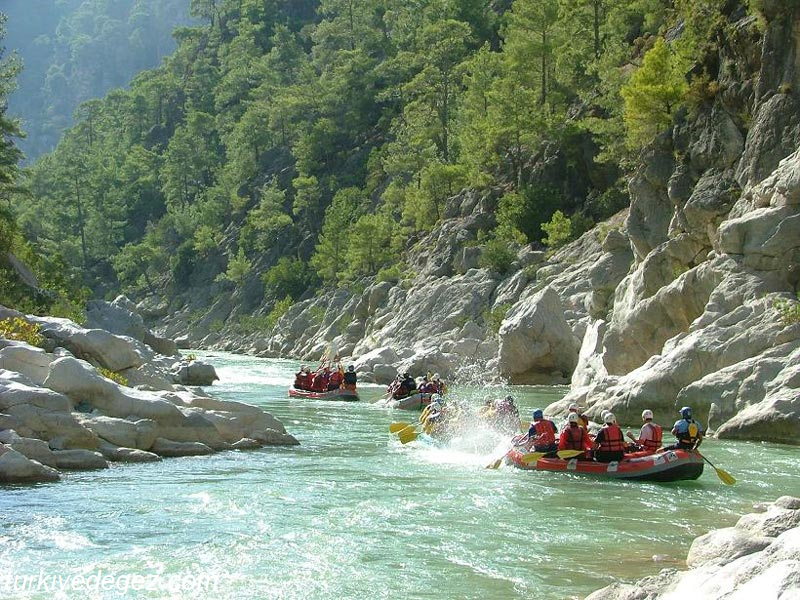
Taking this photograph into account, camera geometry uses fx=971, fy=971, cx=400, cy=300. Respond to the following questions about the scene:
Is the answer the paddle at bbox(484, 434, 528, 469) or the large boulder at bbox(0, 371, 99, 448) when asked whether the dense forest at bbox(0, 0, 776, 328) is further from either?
the large boulder at bbox(0, 371, 99, 448)

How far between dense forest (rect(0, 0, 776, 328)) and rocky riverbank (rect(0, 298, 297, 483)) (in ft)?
66.9

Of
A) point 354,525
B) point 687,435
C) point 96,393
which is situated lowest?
point 354,525

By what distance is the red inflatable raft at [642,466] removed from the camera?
16.7m

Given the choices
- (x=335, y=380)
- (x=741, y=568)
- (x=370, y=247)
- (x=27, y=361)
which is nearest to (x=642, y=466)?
(x=741, y=568)

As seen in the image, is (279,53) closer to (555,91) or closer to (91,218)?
(91,218)

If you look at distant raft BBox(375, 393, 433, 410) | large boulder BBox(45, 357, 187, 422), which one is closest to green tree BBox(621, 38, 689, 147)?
distant raft BBox(375, 393, 433, 410)

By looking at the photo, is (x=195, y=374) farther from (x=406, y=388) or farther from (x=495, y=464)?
(x=495, y=464)

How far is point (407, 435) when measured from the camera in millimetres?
21969

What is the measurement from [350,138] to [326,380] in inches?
2203

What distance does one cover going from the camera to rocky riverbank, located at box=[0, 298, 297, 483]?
659 inches

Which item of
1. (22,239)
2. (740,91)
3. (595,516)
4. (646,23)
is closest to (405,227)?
(646,23)

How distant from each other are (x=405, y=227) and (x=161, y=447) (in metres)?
49.7

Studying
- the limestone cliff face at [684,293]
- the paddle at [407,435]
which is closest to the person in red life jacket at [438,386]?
the limestone cliff face at [684,293]

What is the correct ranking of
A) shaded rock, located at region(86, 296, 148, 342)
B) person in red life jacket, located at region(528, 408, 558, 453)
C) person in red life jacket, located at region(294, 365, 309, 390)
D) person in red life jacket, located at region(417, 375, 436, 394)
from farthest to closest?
shaded rock, located at region(86, 296, 148, 342) → person in red life jacket, located at region(294, 365, 309, 390) → person in red life jacket, located at region(417, 375, 436, 394) → person in red life jacket, located at region(528, 408, 558, 453)
